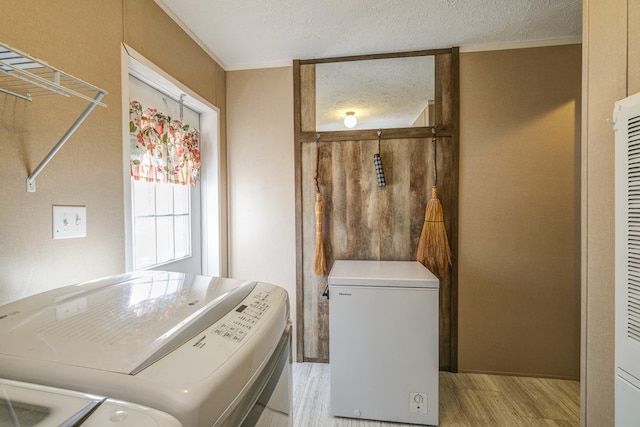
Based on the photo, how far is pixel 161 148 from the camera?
1.63 metres

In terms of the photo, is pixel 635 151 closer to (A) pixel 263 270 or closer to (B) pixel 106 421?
(B) pixel 106 421

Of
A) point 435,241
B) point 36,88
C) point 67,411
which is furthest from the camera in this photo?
point 435,241

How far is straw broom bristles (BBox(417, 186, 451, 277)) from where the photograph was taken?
1961 millimetres

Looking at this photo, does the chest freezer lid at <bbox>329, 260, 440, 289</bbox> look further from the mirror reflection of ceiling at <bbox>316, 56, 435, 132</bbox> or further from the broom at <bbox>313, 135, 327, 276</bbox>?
the mirror reflection of ceiling at <bbox>316, 56, 435, 132</bbox>

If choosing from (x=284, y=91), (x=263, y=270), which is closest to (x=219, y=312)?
(x=263, y=270)

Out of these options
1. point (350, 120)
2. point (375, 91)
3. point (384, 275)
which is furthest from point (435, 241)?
point (375, 91)

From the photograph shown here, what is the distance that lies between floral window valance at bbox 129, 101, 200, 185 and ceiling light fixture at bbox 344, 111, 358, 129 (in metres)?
1.11

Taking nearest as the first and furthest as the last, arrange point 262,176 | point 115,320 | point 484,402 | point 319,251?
point 115,320 → point 484,402 → point 319,251 → point 262,176

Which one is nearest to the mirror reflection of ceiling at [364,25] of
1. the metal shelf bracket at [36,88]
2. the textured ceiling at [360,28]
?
the textured ceiling at [360,28]

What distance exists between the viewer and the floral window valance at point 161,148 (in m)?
1.44

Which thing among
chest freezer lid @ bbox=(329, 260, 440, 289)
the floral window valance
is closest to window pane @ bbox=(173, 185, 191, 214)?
the floral window valance

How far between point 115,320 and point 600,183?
62.4 inches

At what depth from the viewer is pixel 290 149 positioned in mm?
2195

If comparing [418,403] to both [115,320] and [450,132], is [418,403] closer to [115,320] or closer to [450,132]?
[115,320]
